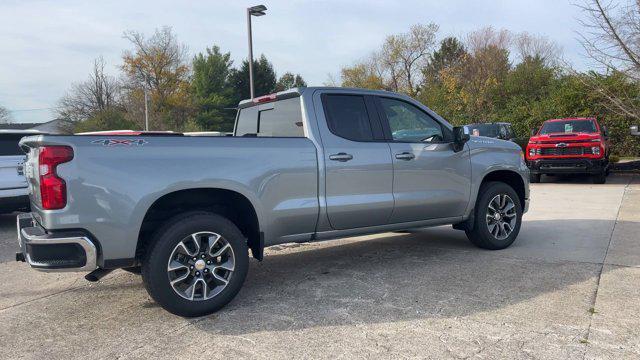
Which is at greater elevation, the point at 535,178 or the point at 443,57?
the point at 443,57

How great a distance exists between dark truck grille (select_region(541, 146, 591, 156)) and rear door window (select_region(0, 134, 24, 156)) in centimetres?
1241

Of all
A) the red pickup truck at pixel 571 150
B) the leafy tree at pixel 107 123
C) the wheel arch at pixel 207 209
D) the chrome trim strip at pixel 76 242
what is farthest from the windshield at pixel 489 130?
the leafy tree at pixel 107 123

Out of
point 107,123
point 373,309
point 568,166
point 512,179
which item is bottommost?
point 373,309

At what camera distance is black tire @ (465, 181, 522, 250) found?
5.95m

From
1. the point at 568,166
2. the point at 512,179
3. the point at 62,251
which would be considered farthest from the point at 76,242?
the point at 568,166

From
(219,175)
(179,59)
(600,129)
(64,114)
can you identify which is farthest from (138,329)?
(64,114)

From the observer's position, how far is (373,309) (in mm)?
4152

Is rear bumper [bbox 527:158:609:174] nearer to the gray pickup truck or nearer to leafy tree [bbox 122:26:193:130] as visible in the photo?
the gray pickup truck

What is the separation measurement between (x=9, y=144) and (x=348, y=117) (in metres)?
Result: 5.96

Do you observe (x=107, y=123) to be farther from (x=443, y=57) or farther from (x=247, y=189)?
(x=247, y=189)

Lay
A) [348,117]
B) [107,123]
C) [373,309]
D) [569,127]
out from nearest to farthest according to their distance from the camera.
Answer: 1. [373,309]
2. [348,117]
3. [569,127]
4. [107,123]

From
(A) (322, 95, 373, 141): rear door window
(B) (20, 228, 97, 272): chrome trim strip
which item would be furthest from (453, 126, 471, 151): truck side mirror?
(B) (20, 228, 97, 272): chrome trim strip

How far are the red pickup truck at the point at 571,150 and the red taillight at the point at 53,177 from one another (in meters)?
13.0

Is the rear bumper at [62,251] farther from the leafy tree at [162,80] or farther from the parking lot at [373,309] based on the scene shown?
the leafy tree at [162,80]
